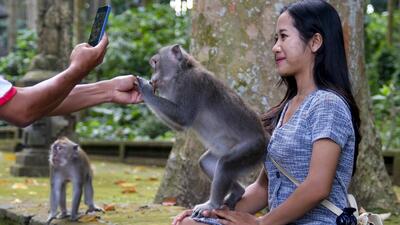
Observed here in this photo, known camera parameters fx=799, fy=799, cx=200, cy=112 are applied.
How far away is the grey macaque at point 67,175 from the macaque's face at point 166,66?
119cm

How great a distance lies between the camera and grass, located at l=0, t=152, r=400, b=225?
520 cm

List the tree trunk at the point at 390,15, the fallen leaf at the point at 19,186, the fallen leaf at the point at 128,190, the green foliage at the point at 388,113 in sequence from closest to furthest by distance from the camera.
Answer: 1. the fallen leaf at the point at 128,190
2. the fallen leaf at the point at 19,186
3. the green foliage at the point at 388,113
4. the tree trunk at the point at 390,15

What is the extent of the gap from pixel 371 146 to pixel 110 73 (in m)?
10.8

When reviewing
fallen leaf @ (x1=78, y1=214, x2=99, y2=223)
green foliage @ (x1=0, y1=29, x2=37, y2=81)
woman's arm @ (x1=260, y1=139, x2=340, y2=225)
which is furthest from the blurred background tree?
woman's arm @ (x1=260, y1=139, x2=340, y2=225)

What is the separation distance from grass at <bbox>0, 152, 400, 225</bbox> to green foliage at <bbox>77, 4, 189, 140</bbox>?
68.0 inches

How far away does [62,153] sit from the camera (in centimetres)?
573

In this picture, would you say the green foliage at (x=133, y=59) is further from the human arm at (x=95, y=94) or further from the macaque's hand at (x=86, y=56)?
the macaque's hand at (x=86, y=56)

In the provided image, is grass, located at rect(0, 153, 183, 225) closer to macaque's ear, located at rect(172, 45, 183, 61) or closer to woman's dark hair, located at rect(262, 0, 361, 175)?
macaque's ear, located at rect(172, 45, 183, 61)

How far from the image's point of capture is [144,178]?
978 centimetres

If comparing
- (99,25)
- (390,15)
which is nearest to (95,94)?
(99,25)

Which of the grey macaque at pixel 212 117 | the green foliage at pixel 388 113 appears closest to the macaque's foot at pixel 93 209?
the grey macaque at pixel 212 117

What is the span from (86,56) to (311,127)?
3.33ft

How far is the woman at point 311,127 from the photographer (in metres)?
2.88

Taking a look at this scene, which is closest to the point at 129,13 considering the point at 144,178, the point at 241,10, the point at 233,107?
the point at 144,178
